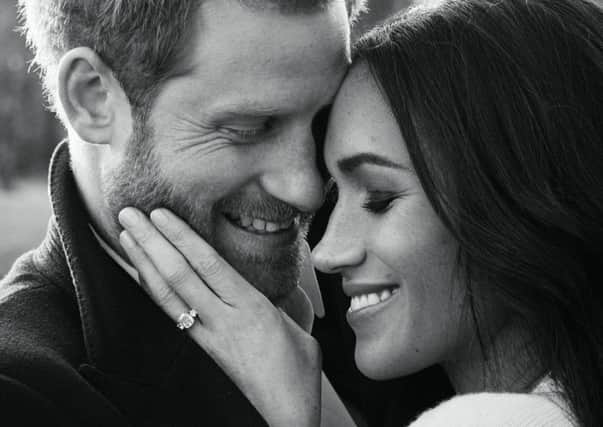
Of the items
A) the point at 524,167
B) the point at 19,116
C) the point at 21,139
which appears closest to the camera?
the point at 524,167

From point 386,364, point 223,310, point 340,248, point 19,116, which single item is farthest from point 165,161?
point 19,116

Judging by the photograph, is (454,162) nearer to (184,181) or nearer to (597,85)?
(597,85)

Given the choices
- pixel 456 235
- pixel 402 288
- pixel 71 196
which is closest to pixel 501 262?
pixel 456 235

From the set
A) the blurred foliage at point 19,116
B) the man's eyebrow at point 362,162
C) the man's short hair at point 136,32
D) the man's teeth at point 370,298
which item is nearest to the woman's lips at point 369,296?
the man's teeth at point 370,298

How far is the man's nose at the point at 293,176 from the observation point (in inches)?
97.9

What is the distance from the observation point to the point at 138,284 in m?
2.45

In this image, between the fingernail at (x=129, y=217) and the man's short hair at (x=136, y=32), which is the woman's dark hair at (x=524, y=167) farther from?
the fingernail at (x=129, y=217)

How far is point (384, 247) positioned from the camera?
2266 millimetres

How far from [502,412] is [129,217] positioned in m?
1.19

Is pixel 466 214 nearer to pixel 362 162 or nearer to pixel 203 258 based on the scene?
pixel 362 162

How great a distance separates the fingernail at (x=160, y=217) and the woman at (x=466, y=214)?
0.31 feet

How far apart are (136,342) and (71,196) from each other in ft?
1.52

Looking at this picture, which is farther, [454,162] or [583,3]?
[583,3]

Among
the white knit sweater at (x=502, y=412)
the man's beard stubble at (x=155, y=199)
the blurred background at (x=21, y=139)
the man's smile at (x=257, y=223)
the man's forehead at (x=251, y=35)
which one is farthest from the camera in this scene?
the blurred background at (x=21, y=139)
